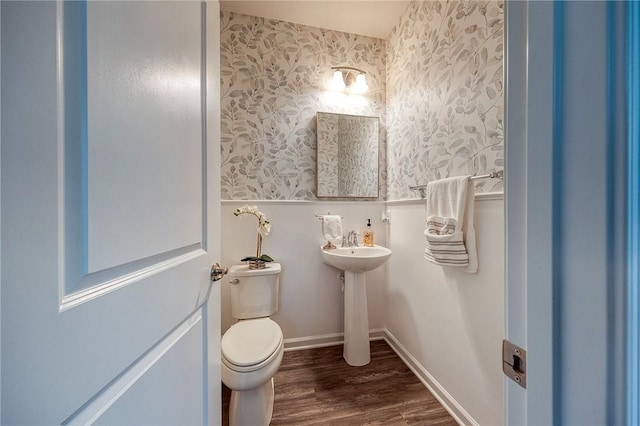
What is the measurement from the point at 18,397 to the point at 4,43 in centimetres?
43

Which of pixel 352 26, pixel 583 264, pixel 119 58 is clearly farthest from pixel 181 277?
pixel 352 26

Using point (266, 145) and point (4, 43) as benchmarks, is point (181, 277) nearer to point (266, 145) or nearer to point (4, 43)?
point (4, 43)

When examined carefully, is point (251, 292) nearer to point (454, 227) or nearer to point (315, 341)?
point (315, 341)

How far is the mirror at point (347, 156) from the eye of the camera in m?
1.90

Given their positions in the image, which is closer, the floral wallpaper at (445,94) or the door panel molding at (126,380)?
the door panel molding at (126,380)

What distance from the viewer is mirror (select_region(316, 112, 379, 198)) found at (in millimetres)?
1896

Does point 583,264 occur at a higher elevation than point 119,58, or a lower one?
lower

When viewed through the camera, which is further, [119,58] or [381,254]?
[381,254]

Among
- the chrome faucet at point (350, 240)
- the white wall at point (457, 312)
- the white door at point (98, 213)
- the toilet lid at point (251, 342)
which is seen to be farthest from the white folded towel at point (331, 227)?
the white door at point (98, 213)

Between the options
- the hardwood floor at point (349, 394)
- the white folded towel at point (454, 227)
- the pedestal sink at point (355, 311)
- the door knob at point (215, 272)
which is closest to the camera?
the door knob at point (215, 272)

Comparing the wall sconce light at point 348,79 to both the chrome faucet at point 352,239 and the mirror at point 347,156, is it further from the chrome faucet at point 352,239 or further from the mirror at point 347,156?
the chrome faucet at point 352,239

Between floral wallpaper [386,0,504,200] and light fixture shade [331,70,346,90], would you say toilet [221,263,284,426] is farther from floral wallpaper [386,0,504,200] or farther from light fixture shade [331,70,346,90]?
light fixture shade [331,70,346,90]

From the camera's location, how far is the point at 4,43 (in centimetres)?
28

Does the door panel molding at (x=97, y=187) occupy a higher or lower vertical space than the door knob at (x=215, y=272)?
higher
